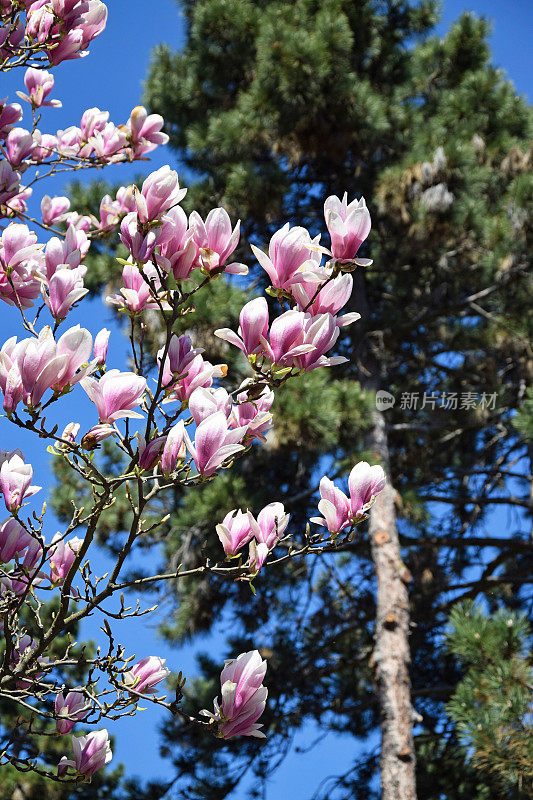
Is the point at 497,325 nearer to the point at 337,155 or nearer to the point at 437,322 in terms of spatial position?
the point at 437,322

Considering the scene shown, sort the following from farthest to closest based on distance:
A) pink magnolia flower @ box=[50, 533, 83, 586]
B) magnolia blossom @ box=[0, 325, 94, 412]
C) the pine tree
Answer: the pine tree, pink magnolia flower @ box=[50, 533, 83, 586], magnolia blossom @ box=[0, 325, 94, 412]

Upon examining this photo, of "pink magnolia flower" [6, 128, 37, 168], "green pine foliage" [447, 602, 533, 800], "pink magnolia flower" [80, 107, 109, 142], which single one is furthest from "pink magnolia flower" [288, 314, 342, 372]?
"green pine foliage" [447, 602, 533, 800]

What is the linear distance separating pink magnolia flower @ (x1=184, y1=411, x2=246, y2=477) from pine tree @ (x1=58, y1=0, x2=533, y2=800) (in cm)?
352

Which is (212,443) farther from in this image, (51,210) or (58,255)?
(51,210)

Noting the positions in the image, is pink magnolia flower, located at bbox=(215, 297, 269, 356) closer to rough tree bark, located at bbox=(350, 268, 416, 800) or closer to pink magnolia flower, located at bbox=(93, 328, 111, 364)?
pink magnolia flower, located at bbox=(93, 328, 111, 364)

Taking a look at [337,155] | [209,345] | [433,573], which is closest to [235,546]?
[209,345]

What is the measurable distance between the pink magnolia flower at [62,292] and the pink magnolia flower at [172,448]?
10.5 inches

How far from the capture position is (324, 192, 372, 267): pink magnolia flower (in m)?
1.10

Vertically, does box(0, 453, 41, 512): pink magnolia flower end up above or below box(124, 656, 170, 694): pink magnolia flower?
above

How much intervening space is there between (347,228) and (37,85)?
1379 mm

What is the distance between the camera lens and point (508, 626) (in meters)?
4.09

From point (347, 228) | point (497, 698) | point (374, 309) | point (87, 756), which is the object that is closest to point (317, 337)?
point (347, 228)

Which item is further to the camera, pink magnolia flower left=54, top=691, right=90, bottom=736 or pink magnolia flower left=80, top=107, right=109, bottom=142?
pink magnolia flower left=80, top=107, right=109, bottom=142

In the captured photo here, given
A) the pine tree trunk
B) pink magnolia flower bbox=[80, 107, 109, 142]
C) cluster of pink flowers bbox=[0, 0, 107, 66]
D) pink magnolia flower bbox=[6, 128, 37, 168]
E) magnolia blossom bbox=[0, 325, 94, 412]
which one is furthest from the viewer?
the pine tree trunk
